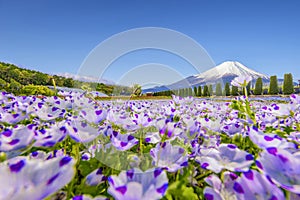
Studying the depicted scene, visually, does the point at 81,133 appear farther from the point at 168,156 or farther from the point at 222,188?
the point at 222,188

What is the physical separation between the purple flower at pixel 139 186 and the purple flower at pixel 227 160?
0.17 meters

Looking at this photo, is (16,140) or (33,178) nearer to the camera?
(33,178)

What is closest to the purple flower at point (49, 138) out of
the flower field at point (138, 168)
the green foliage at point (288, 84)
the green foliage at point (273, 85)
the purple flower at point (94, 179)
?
the flower field at point (138, 168)

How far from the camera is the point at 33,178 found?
15.5 inches

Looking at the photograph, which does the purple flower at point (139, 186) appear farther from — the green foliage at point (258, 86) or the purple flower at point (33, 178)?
the green foliage at point (258, 86)

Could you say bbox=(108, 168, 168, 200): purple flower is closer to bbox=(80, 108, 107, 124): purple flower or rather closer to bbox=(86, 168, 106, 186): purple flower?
bbox=(86, 168, 106, 186): purple flower

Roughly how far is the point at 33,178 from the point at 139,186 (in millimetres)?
169

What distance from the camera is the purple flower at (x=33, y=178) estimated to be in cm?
37

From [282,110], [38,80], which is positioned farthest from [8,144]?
[38,80]

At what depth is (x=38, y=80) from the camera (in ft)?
101

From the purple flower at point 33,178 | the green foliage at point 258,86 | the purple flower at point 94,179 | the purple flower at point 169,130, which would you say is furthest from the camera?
the green foliage at point 258,86

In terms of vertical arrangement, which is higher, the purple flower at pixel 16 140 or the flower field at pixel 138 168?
the purple flower at pixel 16 140

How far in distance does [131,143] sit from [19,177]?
0.40 meters

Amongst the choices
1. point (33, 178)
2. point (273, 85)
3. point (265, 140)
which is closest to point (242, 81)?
point (265, 140)
